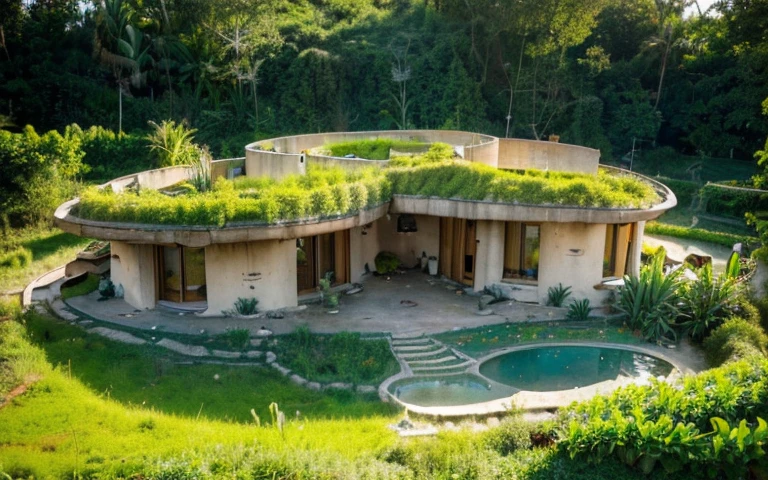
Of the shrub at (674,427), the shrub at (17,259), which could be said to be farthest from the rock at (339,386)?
the shrub at (17,259)

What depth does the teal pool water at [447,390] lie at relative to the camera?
1260cm

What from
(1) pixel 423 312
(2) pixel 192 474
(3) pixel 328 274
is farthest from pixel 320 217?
(2) pixel 192 474

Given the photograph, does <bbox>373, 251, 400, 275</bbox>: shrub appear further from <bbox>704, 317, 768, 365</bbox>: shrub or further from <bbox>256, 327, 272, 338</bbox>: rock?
<bbox>704, 317, 768, 365</bbox>: shrub

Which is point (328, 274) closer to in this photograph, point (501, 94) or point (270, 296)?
point (270, 296)

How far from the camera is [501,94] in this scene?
131 feet

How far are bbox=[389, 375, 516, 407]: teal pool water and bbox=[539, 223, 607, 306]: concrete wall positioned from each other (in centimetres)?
476

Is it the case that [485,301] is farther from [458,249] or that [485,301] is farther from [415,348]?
[415,348]

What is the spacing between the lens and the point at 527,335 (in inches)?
610

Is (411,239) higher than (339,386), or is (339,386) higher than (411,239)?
(411,239)

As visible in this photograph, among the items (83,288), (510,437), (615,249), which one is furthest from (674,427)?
(83,288)

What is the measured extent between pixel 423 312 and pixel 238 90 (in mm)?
24523

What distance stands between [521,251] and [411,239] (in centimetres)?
364

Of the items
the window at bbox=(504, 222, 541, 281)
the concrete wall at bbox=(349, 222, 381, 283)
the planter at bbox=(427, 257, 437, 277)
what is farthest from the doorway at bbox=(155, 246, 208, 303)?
the window at bbox=(504, 222, 541, 281)

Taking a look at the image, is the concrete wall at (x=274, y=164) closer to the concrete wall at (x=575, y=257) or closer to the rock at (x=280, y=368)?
the concrete wall at (x=575, y=257)
